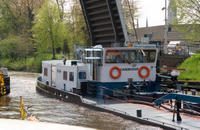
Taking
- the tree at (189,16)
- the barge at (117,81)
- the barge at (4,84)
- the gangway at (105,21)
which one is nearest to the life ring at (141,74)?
the barge at (117,81)

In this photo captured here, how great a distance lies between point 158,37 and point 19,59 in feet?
77.2

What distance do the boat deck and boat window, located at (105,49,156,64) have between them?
2106mm

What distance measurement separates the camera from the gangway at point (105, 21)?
2030 cm

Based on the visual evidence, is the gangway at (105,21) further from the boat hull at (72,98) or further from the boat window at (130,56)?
the boat hull at (72,98)

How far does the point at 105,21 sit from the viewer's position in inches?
851

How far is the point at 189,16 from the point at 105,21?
423 inches

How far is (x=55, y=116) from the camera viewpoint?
1505cm

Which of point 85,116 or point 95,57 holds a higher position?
point 95,57

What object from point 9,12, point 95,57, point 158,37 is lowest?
point 95,57

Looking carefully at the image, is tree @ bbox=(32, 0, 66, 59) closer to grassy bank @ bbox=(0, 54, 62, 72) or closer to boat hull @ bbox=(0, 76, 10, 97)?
grassy bank @ bbox=(0, 54, 62, 72)

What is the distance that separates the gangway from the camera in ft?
66.6

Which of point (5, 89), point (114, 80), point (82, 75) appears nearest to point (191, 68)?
point (114, 80)

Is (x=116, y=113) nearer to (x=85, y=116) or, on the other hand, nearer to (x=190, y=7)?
(x=85, y=116)

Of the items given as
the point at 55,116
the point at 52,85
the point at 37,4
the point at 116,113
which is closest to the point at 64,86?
the point at 52,85
